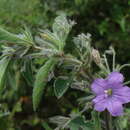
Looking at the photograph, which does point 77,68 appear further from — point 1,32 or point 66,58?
point 1,32

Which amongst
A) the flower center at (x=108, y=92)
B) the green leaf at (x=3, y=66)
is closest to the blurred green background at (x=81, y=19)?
the flower center at (x=108, y=92)

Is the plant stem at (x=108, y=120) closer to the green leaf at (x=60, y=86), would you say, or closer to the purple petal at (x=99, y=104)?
the purple petal at (x=99, y=104)

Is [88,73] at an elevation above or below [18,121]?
above

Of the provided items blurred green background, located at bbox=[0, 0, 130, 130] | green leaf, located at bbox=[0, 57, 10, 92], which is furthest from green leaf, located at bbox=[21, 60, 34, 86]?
blurred green background, located at bbox=[0, 0, 130, 130]

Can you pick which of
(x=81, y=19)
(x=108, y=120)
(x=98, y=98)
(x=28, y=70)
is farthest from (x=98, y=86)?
(x=81, y=19)

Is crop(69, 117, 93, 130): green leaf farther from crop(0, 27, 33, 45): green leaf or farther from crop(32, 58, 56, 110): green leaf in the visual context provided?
crop(0, 27, 33, 45): green leaf

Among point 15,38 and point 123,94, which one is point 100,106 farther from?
point 15,38

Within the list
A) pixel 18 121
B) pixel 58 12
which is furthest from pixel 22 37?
pixel 18 121
